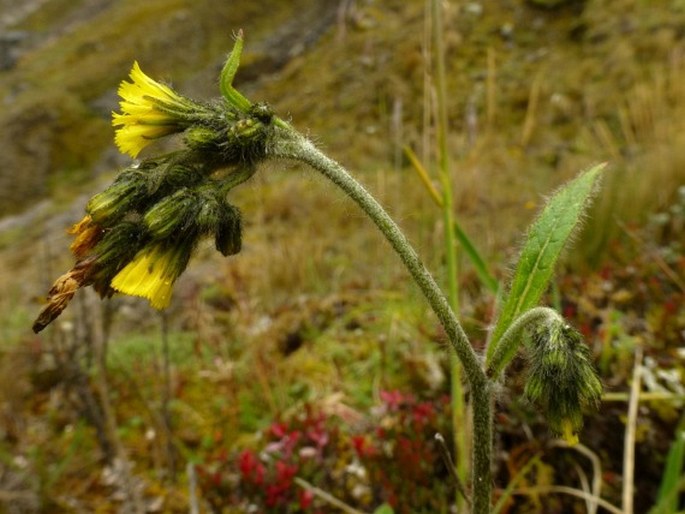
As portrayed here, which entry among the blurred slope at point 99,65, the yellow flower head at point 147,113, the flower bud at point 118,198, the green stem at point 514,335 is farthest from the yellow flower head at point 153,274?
the blurred slope at point 99,65

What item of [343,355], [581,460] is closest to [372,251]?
[343,355]

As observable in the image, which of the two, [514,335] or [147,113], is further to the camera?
[147,113]

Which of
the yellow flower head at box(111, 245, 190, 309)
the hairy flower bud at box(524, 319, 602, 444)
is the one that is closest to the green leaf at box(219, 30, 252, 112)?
the yellow flower head at box(111, 245, 190, 309)

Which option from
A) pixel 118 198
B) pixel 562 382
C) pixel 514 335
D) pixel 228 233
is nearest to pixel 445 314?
pixel 514 335

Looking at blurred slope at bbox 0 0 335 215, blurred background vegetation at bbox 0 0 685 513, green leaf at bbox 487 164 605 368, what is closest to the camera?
green leaf at bbox 487 164 605 368

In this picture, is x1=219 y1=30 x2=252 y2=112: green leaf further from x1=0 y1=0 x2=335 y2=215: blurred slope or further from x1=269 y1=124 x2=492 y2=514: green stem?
x1=0 y1=0 x2=335 y2=215: blurred slope

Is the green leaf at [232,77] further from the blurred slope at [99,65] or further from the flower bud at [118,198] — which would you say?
the blurred slope at [99,65]

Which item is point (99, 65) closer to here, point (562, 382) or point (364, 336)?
point (364, 336)
